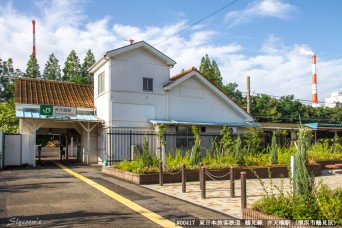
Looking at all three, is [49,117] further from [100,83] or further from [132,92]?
[132,92]

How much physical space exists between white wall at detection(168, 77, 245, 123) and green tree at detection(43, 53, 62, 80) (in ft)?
146

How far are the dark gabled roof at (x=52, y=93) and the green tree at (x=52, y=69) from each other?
39351 millimetres

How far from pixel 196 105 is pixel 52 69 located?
154ft

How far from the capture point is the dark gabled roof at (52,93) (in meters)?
23.1

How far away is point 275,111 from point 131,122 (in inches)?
1310

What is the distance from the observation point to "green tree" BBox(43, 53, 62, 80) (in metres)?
63.7

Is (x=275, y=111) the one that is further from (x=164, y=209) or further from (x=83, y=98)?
(x=164, y=209)

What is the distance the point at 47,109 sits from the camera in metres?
20.2

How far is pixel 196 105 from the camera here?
24.7 meters

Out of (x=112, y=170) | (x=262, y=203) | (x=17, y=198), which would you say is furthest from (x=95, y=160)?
(x=262, y=203)

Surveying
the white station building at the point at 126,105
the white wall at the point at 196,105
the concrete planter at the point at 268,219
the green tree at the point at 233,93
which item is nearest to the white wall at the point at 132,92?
the white station building at the point at 126,105

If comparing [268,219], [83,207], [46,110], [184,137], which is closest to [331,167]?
[184,137]

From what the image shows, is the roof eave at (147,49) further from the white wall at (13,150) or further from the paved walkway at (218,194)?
the paved walkway at (218,194)

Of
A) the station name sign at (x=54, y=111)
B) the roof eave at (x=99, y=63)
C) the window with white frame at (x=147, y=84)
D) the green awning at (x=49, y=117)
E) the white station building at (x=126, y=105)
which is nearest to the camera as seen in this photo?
the green awning at (x=49, y=117)
